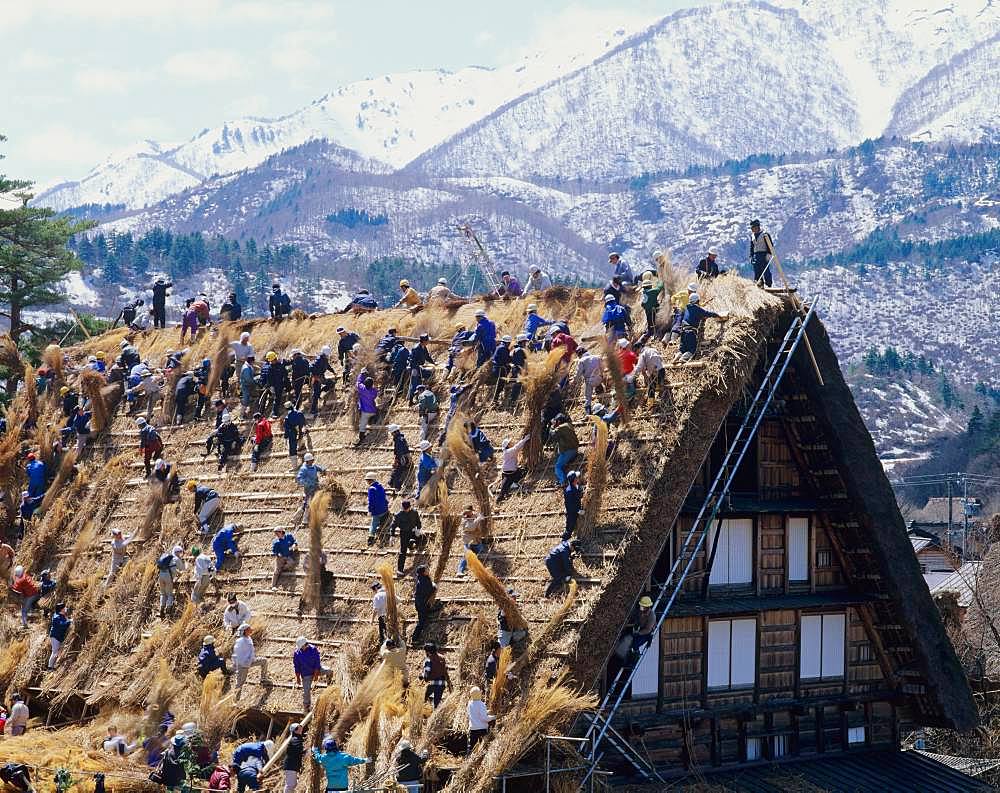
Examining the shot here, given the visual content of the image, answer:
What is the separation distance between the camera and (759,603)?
26.4 metres

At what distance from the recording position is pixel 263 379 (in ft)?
108

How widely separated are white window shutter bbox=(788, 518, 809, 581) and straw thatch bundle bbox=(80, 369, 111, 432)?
18051mm

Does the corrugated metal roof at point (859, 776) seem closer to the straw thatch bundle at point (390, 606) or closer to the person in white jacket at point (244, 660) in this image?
the straw thatch bundle at point (390, 606)

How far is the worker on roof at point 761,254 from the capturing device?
27.4m

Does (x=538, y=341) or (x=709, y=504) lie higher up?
(x=538, y=341)

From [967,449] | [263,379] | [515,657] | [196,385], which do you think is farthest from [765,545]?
[967,449]

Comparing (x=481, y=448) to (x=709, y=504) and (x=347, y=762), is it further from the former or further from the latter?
(x=347, y=762)

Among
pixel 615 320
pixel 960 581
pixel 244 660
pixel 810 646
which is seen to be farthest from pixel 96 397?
pixel 960 581

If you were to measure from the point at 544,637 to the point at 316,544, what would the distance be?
248 inches

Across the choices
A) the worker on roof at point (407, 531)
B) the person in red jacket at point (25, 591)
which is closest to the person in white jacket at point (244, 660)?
the worker on roof at point (407, 531)

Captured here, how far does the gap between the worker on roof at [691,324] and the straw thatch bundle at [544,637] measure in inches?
198

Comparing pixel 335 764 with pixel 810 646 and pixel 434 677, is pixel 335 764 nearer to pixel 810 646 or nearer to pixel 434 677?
pixel 434 677

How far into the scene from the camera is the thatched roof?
75.1 feet

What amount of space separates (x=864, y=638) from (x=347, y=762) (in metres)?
12.2
